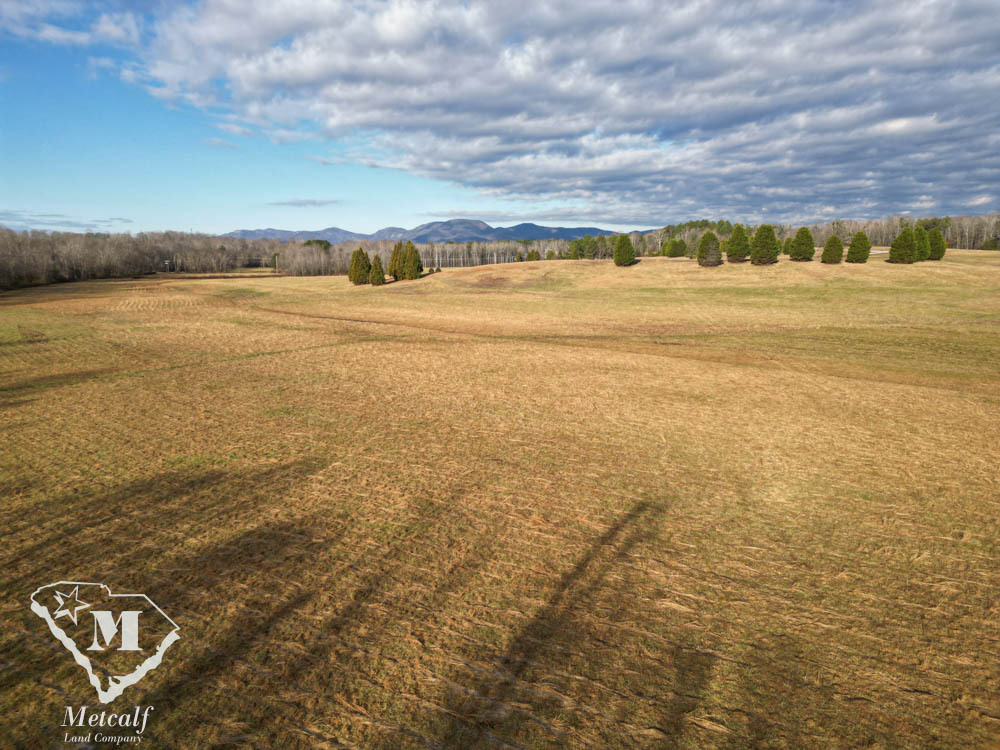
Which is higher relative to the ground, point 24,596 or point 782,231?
point 782,231

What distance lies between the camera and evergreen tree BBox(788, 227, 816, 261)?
6238 cm

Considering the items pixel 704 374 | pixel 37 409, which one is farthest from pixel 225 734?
pixel 704 374

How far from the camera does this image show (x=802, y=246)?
6297 cm

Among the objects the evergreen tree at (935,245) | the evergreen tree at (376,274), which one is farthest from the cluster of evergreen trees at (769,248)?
the evergreen tree at (376,274)

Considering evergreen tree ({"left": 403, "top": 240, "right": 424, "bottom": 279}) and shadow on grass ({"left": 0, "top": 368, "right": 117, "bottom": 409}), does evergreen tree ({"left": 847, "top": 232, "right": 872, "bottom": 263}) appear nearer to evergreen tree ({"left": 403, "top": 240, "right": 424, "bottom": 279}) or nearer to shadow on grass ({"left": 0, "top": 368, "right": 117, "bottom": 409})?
evergreen tree ({"left": 403, "top": 240, "right": 424, "bottom": 279})

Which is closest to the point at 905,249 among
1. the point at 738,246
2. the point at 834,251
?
the point at 834,251

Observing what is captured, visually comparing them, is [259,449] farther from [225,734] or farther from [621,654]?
[621,654]

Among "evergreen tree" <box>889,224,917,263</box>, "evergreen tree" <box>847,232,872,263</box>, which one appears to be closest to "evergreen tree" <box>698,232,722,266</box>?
"evergreen tree" <box>847,232,872,263</box>

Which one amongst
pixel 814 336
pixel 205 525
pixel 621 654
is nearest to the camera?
pixel 621 654

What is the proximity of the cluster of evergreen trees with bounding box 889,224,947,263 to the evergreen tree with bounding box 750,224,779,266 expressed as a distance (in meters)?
13.3

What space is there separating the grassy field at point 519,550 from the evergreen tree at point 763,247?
4545cm

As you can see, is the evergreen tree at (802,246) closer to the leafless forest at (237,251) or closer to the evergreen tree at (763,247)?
the evergreen tree at (763,247)

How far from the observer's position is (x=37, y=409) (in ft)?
49.3

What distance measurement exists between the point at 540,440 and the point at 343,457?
5040 millimetres
